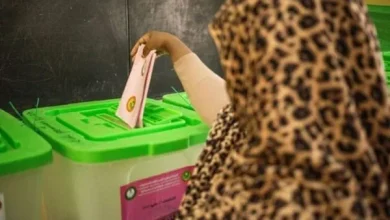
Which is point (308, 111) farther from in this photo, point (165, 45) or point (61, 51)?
point (61, 51)

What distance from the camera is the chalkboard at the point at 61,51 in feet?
5.29

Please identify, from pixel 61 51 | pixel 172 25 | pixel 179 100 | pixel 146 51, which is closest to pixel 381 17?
pixel 172 25

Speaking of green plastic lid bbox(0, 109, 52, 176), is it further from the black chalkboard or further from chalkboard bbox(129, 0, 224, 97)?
chalkboard bbox(129, 0, 224, 97)

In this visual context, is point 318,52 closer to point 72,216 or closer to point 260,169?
point 260,169

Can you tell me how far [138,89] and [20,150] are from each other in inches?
12.5

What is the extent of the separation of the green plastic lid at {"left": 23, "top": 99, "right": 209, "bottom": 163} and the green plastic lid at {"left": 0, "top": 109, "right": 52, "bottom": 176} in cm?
6

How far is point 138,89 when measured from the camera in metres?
1.17

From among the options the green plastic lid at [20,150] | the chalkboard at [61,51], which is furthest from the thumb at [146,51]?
the chalkboard at [61,51]

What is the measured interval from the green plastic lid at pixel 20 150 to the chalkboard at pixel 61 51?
1.94 feet

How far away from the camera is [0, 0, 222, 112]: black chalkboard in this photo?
1.62 meters

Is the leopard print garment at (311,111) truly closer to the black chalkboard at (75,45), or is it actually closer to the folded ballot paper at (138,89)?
the folded ballot paper at (138,89)

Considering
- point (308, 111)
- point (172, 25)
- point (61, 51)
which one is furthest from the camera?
point (172, 25)

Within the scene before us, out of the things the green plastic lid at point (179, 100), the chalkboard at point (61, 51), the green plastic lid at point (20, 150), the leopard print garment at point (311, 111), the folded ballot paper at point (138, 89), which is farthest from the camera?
the chalkboard at point (61, 51)

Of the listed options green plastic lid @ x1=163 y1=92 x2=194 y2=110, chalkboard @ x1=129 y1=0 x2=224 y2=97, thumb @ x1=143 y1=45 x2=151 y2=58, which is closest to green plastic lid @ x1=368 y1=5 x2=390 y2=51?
chalkboard @ x1=129 y1=0 x2=224 y2=97
